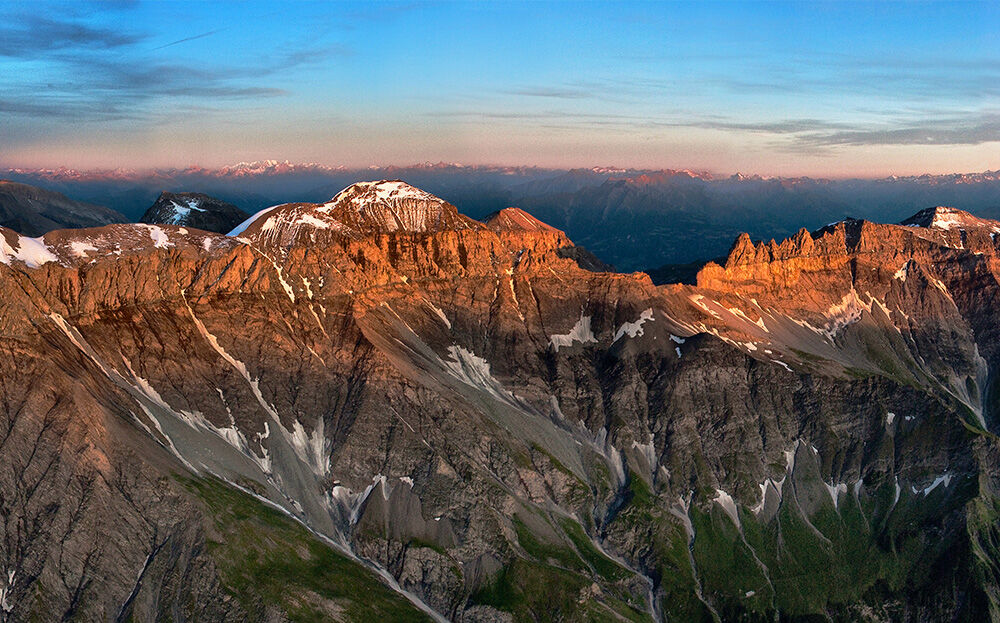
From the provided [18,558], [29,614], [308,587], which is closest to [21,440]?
[18,558]

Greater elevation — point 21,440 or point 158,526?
point 21,440

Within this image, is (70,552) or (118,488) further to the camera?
(118,488)

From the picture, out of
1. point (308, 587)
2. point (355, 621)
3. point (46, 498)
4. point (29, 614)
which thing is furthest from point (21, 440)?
point (355, 621)

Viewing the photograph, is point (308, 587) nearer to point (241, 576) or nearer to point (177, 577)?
point (241, 576)

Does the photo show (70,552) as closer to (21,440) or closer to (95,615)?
(95,615)

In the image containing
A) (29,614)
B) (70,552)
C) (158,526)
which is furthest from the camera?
(158,526)

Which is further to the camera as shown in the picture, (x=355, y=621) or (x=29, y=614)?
(x=355, y=621)

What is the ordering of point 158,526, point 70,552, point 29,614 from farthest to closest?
point 158,526 < point 70,552 < point 29,614

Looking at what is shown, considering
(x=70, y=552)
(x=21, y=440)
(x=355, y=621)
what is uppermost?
(x=21, y=440)

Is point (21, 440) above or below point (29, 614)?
above
